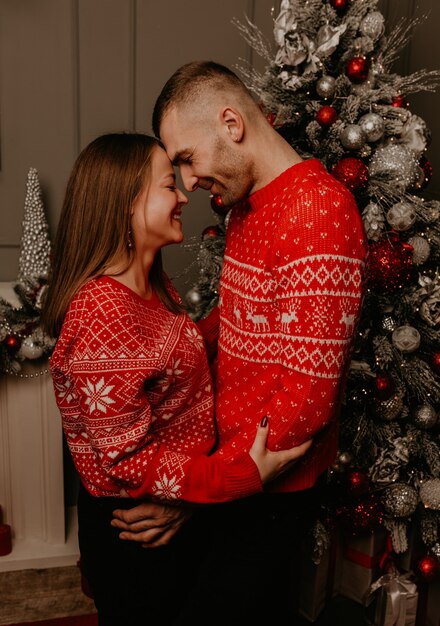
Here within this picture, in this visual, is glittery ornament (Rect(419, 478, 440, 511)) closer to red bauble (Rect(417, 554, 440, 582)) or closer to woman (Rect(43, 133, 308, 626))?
red bauble (Rect(417, 554, 440, 582))

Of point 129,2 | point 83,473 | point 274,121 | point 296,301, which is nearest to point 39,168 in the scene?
point 129,2

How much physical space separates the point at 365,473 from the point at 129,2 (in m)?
1.96

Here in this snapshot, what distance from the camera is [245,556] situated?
1.40 metres

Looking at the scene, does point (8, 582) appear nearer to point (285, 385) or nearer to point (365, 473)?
point (365, 473)

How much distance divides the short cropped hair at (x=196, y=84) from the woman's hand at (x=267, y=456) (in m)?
0.74

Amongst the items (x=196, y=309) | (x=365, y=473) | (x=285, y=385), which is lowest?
(x=365, y=473)

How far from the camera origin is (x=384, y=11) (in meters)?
2.69

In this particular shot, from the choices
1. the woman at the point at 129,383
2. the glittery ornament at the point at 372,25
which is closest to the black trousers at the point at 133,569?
the woman at the point at 129,383

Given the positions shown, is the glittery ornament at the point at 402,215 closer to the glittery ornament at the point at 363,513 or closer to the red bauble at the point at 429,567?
the glittery ornament at the point at 363,513

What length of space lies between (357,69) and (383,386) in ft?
3.12

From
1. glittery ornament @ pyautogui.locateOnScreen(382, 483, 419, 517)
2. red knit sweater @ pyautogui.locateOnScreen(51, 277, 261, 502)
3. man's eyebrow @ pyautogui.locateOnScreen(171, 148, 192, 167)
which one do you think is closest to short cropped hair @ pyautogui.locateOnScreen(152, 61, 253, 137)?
man's eyebrow @ pyautogui.locateOnScreen(171, 148, 192, 167)

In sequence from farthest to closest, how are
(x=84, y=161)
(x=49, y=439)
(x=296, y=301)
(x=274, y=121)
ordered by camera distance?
(x=49, y=439) → (x=274, y=121) → (x=84, y=161) → (x=296, y=301)

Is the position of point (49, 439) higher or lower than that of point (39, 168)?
lower

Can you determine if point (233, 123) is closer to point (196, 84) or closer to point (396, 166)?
point (196, 84)
